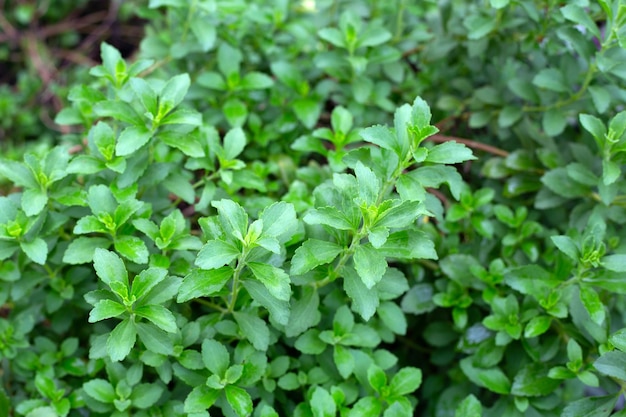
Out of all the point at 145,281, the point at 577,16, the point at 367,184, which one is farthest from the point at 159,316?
the point at 577,16

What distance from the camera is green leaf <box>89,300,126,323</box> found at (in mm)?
1363

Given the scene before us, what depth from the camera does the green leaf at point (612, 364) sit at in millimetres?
1491

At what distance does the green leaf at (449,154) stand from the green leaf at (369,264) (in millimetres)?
257

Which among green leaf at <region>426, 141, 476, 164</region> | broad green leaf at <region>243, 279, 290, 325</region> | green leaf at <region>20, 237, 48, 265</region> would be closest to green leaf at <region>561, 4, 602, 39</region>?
green leaf at <region>426, 141, 476, 164</region>

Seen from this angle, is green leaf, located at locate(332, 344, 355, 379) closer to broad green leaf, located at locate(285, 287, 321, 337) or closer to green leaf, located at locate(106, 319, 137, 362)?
broad green leaf, located at locate(285, 287, 321, 337)

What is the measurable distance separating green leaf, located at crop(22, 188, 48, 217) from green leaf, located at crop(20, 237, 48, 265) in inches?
2.7

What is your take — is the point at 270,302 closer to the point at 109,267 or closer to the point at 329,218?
the point at 329,218

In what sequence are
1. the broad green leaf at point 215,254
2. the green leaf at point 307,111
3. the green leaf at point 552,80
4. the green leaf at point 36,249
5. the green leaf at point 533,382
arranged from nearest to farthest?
the broad green leaf at point 215,254
the green leaf at point 36,249
the green leaf at point 533,382
the green leaf at point 552,80
the green leaf at point 307,111

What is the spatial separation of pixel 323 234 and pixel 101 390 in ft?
2.08

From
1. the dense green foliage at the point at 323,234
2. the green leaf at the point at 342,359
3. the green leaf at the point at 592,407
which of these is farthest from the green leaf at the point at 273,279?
the green leaf at the point at 592,407

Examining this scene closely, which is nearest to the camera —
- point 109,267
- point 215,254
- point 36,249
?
point 215,254

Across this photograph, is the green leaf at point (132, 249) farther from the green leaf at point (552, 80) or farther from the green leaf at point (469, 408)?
the green leaf at point (552, 80)

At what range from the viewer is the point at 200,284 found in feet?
4.52

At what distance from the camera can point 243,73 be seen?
7.79 feet
